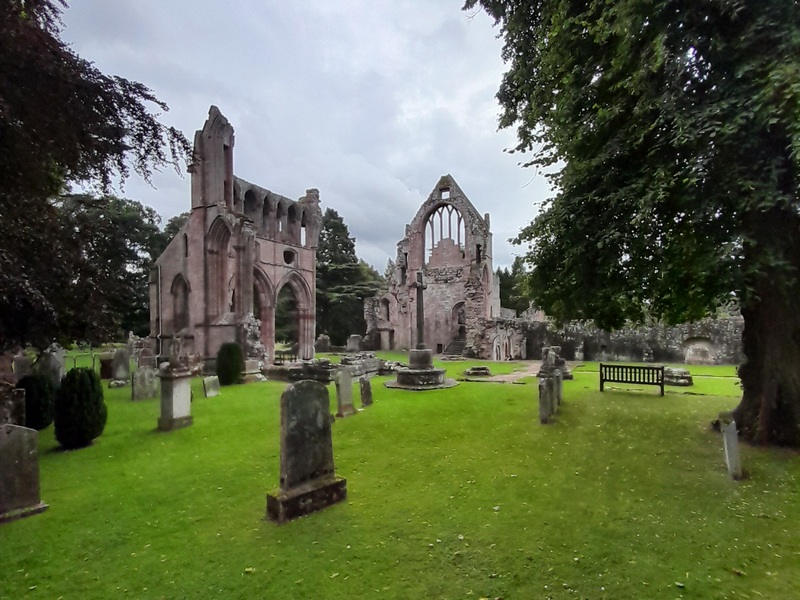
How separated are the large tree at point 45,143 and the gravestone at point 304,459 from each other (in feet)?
11.4

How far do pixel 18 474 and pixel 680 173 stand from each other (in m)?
8.09

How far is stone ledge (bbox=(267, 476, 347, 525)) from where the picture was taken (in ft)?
14.5

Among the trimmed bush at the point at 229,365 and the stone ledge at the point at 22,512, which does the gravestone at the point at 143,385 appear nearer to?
the trimmed bush at the point at 229,365

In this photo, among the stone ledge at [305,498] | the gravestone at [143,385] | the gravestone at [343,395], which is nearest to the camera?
the stone ledge at [305,498]

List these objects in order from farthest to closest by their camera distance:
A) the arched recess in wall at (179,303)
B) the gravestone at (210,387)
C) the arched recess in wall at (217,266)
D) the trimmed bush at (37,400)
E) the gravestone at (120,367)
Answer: the arched recess in wall at (179,303) → the arched recess in wall at (217,266) → the gravestone at (120,367) → the gravestone at (210,387) → the trimmed bush at (37,400)

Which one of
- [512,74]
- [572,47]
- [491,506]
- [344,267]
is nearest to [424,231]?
[344,267]

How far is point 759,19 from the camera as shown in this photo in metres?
4.95

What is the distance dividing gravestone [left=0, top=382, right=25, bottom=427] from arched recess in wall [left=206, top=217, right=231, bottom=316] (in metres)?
14.0

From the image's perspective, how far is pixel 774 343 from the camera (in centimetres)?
660

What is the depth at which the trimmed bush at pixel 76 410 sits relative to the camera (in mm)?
7094

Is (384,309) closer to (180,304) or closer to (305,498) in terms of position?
(180,304)

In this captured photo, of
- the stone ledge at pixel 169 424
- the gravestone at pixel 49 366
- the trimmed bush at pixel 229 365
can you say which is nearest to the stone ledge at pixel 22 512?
the stone ledge at pixel 169 424

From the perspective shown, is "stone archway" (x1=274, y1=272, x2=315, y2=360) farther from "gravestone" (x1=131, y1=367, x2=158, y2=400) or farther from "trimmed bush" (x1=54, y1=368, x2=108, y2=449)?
"trimmed bush" (x1=54, y1=368, x2=108, y2=449)

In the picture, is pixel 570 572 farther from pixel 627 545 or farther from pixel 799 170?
pixel 799 170
